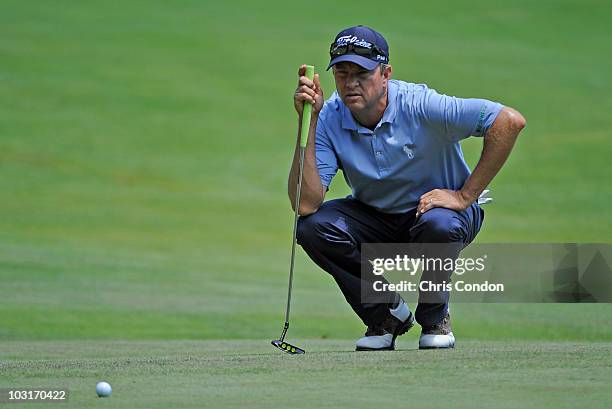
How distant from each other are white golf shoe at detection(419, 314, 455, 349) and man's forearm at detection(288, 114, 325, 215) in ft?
2.44

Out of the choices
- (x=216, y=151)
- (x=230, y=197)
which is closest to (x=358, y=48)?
(x=230, y=197)

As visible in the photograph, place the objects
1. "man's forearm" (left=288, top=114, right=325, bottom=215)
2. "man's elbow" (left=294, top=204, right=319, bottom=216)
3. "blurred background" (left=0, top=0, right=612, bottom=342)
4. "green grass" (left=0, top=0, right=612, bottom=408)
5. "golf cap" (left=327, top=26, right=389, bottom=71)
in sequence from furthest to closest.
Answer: "blurred background" (left=0, top=0, right=612, bottom=342) < "man's elbow" (left=294, top=204, right=319, bottom=216) < "man's forearm" (left=288, top=114, right=325, bottom=215) < "golf cap" (left=327, top=26, right=389, bottom=71) < "green grass" (left=0, top=0, right=612, bottom=408)

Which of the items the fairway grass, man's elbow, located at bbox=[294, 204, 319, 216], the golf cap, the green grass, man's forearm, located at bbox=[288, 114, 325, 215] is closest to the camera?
the fairway grass

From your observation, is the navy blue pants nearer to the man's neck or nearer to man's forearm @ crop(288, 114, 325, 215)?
man's forearm @ crop(288, 114, 325, 215)

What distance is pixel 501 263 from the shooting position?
417 inches

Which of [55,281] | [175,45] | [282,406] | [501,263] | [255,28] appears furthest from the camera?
[255,28]

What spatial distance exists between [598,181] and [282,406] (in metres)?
17.5

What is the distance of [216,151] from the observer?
21.8 metres

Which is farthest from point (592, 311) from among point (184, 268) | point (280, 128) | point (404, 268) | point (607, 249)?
point (280, 128)

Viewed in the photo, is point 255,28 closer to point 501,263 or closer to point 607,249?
point 607,249

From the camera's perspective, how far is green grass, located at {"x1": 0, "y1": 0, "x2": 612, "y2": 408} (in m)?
4.24

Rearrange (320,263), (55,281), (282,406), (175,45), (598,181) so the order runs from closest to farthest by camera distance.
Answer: (282,406)
(320,263)
(55,281)
(598,181)
(175,45)

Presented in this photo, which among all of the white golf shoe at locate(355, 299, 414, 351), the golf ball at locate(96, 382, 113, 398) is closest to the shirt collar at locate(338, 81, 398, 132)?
the white golf shoe at locate(355, 299, 414, 351)

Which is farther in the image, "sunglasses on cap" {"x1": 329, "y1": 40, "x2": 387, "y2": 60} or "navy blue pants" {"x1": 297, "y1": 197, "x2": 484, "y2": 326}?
"navy blue pants" {"x1": 297, "y1": 197, "x2": 484, "y2": 326}
